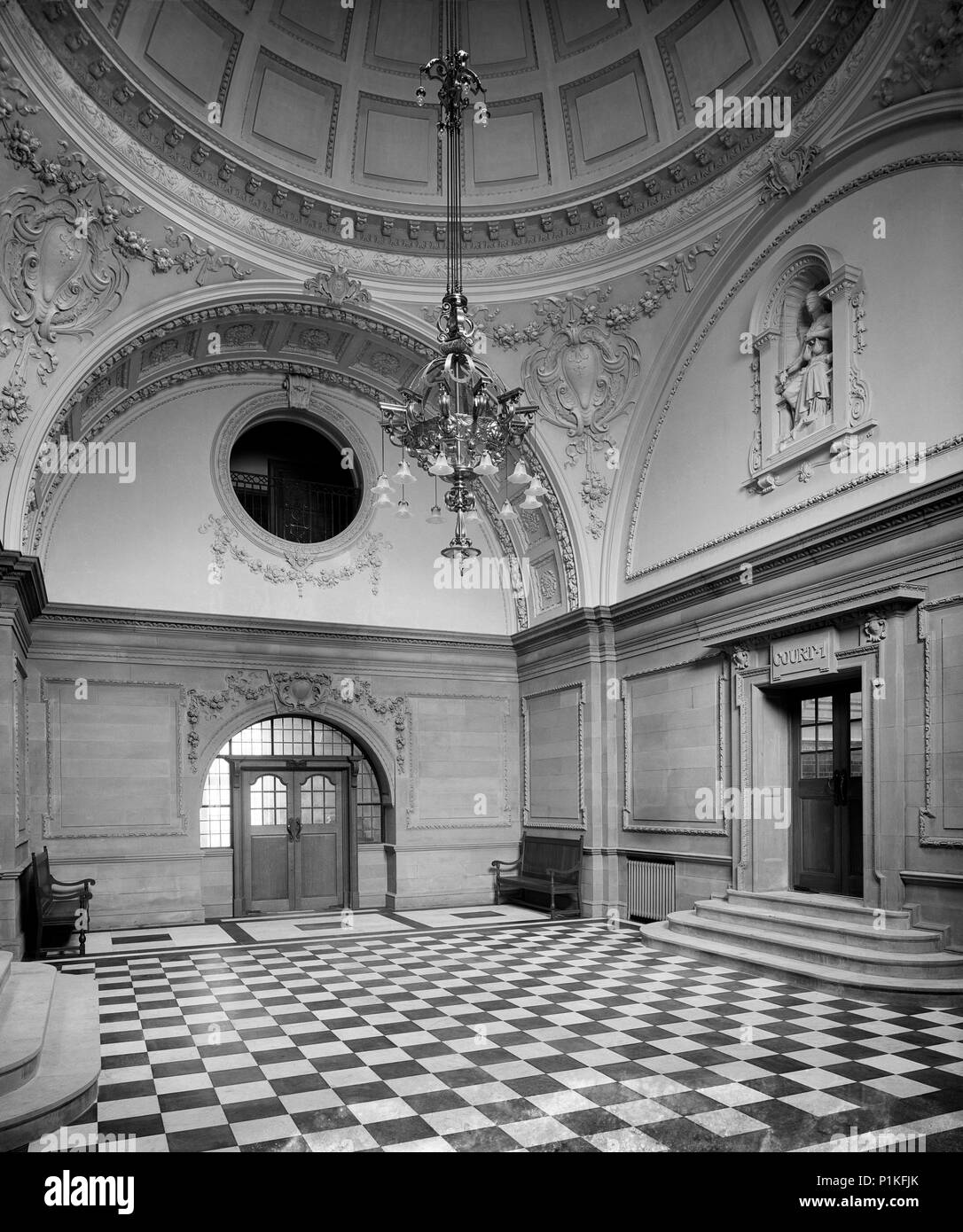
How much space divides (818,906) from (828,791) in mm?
1323

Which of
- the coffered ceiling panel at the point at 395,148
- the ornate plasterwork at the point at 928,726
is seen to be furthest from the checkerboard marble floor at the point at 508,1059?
the coffered ceiling panel at the point at 395,148

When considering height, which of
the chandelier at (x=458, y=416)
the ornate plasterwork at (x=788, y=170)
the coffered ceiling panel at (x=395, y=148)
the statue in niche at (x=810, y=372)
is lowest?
the chandelier at (x=458, y=416)

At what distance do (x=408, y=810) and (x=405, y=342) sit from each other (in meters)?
6.91

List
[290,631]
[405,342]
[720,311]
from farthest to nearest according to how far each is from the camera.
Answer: [290,631] → [405,342] → [720,311]

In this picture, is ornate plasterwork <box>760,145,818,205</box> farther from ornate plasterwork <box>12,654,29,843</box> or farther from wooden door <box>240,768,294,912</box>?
wooden door <box>240,768,294,912</box>

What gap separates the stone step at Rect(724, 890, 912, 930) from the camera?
27.8 feet

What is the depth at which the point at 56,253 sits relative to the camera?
34.2ft

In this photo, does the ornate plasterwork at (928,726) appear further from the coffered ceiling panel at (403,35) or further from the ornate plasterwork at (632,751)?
the coffered ceiling panel at (403,35)

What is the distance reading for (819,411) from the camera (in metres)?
10.1

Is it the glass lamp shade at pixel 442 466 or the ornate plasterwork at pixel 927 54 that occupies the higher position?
the ornate plasterwork at pixel 927 54

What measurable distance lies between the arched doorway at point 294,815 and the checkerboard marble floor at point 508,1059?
13.8ft

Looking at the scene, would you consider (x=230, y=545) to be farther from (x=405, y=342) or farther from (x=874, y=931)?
(x=874, y=931)

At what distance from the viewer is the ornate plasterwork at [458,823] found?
49.0ft

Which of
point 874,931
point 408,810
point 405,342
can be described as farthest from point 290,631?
point 874,931
